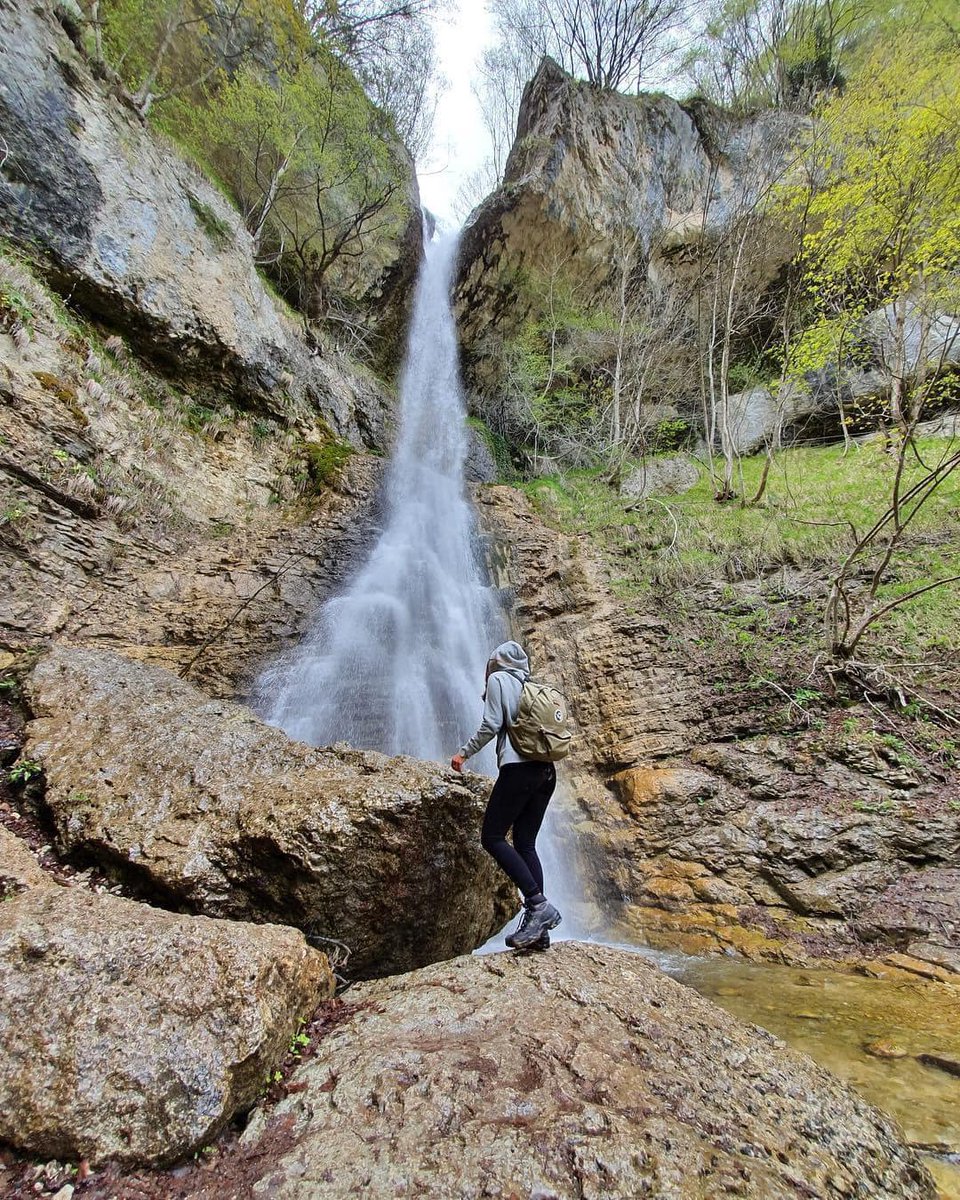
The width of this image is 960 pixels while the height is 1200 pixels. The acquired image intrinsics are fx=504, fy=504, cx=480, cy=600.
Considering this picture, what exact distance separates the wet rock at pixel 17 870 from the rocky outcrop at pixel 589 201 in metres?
17.6

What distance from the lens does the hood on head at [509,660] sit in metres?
3.35

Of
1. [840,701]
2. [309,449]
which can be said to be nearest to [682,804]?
[840,701]

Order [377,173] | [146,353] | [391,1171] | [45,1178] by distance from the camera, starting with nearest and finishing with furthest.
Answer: [45,1178] → [391,1171] → [146,353] → [377,173]

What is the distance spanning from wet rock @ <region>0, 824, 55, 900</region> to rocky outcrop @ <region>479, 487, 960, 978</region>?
5.30 metres

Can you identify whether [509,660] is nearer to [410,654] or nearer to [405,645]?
[410,654]

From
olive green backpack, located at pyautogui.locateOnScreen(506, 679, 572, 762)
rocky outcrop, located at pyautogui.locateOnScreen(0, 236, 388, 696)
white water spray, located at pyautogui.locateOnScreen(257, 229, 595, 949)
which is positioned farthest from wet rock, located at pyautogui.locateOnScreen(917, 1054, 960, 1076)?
rocky outcrop, located at pyautogui.locateOnScreen(0, 236, 388, 696)

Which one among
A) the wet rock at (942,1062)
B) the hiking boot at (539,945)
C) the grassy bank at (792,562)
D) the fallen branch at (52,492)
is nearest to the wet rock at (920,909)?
the wet rock at (942,1062)

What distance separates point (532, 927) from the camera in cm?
303

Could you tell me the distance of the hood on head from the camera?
3350mm

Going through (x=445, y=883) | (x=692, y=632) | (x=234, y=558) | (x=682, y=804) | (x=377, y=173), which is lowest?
(x=682, y=804)

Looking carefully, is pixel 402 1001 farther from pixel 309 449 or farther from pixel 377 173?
pixel 377 173

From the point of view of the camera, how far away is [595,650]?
8180 millimetres

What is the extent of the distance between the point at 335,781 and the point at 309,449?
8.93 m

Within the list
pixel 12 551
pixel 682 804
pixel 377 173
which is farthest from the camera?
pixel 377 173
